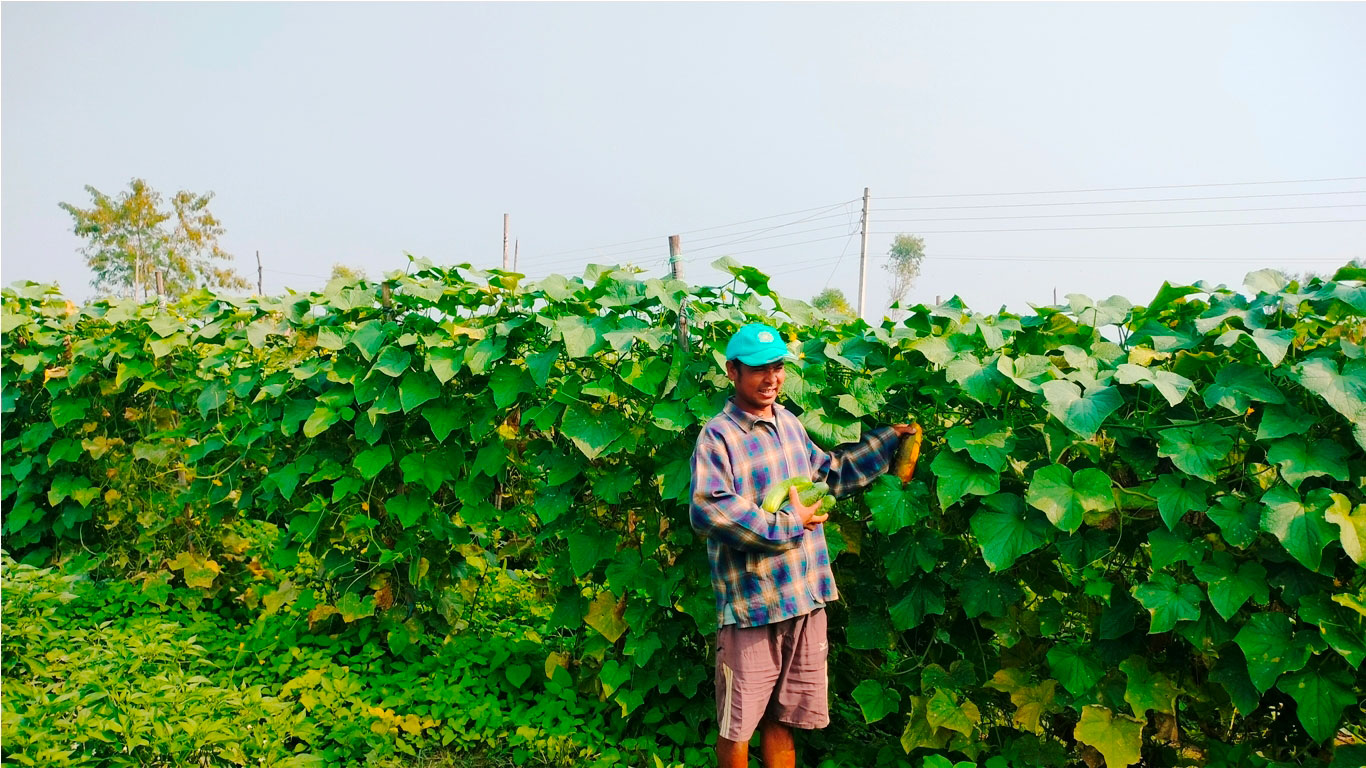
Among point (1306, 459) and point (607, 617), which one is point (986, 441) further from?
point (607, 617)

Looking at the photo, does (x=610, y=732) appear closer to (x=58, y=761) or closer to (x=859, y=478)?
(x=859, y=478)

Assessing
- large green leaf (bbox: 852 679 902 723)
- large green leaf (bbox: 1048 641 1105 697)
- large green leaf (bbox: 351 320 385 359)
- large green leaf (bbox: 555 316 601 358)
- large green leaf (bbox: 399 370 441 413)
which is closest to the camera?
large green leaf (bbox: 1048 641 1105 697)

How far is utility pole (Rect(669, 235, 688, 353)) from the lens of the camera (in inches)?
123

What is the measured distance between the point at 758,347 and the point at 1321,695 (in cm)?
174

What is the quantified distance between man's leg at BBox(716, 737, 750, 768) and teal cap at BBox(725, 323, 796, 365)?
3.68 ft

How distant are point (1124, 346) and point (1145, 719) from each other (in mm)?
1067

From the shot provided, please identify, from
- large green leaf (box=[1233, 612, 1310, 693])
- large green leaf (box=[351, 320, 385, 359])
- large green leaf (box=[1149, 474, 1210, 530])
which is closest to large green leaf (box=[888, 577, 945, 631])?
large green leaf (box=[1149, 474, 1210, 530])

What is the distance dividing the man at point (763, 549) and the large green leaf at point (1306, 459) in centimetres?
96

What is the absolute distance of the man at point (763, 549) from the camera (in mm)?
2596

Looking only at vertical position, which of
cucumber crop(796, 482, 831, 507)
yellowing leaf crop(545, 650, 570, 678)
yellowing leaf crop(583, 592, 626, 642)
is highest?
cucumber crop(796, 482, 831, 507)

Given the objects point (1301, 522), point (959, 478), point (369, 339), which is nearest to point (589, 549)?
point (369, 339)

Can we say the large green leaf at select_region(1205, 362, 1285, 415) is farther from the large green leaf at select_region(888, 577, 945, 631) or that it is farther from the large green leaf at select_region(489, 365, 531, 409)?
the large green leaf at select_region(489, 365, 531, 409)

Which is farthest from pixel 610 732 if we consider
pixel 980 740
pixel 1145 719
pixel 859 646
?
pixel 1145 719

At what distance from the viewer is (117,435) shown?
16.8 ft
